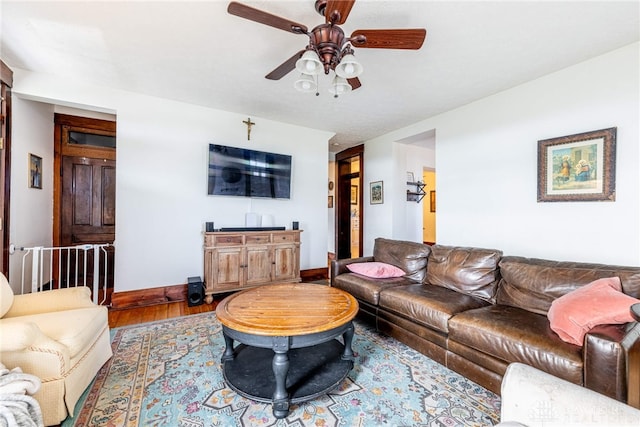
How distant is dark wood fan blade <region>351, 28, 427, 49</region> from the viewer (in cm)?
165

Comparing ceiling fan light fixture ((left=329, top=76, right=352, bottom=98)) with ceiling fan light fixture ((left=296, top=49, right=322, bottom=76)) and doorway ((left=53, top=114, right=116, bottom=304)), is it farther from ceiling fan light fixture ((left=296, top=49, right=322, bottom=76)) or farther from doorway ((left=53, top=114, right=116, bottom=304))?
doorway ((left=53, top=114, right=116, bottom=304))

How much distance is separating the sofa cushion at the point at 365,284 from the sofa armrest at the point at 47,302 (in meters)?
2.27

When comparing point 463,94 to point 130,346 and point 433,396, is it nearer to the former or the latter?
point 433,396

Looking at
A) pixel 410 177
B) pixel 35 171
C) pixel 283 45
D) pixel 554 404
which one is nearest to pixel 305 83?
pixel 283 45

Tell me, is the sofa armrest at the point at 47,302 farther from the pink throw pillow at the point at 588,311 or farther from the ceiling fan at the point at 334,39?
the pink throw pillow at the point at 588,311

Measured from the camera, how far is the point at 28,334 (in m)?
1.37

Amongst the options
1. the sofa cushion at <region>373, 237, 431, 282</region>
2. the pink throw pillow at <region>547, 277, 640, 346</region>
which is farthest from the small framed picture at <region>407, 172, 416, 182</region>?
the pink throw pillow at <region>547, 277, 640, 346</region>

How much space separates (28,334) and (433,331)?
98.4 inches

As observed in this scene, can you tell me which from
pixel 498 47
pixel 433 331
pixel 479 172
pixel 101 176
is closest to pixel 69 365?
pixel 433 331

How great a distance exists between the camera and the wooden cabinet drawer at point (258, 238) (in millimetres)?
3622

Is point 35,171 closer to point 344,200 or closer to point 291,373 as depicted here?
point 291,373

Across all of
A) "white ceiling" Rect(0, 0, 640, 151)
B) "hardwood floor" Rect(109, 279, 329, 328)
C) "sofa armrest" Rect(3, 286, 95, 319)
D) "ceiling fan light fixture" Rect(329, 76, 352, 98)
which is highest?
"white ceiling" Rect(0, 0, 640, 151)

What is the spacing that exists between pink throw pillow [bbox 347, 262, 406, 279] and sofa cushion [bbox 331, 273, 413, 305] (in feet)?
0.19

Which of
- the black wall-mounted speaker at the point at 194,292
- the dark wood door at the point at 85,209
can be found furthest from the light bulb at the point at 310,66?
the dark wood door at the point at 85,209
